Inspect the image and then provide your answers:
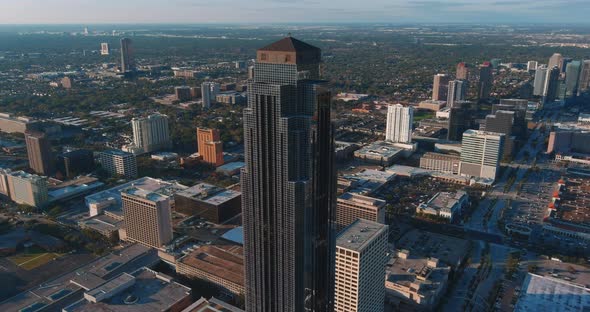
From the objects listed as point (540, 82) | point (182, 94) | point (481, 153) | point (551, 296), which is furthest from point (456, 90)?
point (551, 296)

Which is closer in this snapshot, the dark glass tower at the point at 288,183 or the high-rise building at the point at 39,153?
the dark glass tower at the point at 288,183

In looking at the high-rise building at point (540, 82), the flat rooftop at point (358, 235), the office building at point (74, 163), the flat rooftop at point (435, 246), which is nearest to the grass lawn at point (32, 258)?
the office building at point (74, 163)

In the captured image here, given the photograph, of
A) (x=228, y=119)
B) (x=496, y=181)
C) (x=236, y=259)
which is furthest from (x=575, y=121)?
(x=236, y=259)

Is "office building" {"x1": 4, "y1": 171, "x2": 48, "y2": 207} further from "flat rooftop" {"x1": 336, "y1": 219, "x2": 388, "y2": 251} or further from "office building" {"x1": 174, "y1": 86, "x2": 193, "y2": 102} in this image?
"office building" {"x1": 174, "y1": 86, "x2": 193, "y2": 102}

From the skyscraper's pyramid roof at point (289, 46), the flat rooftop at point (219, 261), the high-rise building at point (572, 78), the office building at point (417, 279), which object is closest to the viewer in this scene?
the skyscraper's pyramid roof at point (289, 46)

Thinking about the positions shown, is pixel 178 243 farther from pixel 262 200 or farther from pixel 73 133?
pixel 73 133

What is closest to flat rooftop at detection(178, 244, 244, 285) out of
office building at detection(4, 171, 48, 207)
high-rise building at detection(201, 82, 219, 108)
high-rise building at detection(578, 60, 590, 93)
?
office building at detection(4, 171, 48, 207)

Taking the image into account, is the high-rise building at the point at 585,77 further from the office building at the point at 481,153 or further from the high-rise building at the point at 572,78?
the office building at the point at 481,153
